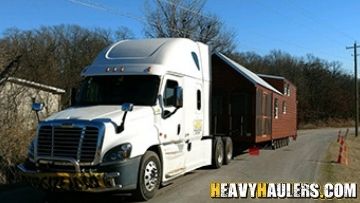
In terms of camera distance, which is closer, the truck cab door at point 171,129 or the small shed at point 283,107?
the truck cab door at point 171,129

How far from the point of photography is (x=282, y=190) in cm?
1200

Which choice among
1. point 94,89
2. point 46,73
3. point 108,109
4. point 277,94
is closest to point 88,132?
point 108,109

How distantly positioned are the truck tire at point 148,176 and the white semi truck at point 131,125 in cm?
2

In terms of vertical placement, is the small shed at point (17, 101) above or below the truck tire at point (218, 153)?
above

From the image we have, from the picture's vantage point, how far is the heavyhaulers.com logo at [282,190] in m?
11.3

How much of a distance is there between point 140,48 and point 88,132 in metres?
3.19

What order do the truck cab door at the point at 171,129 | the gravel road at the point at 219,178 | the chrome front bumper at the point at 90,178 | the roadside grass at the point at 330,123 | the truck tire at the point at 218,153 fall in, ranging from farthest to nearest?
the roadside grass at the point at 330,123
the truck tire at the point at 218,153
the truck cab door at the point at 171,129
the gravel road at the point at 219,178
the chrome front bumper at the point at 90,178

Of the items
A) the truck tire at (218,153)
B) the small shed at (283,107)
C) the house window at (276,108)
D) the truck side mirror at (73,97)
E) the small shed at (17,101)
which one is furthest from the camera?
the small shed at (283,107)

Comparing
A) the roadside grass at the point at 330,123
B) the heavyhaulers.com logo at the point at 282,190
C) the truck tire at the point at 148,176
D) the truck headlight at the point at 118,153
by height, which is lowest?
the heavyhaulers.com logo at the point at 282,190

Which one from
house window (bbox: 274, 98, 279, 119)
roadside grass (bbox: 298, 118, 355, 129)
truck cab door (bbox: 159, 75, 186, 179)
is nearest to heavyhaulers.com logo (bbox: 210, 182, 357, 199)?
truck cab door (bbox: 159, 75, 186, 179)

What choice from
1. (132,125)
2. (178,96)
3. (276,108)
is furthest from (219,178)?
(276,108)

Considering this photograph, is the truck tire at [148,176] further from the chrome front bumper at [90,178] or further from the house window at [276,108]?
the house window at [276,108]

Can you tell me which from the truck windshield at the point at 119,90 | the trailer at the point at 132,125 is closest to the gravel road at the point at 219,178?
the trailer at the point at 132,125

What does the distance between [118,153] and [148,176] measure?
3.27 feet
